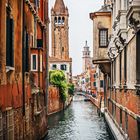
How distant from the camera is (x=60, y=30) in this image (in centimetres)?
10900

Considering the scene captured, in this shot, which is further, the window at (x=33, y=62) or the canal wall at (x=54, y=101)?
the canal wall at (x=54, y=101)

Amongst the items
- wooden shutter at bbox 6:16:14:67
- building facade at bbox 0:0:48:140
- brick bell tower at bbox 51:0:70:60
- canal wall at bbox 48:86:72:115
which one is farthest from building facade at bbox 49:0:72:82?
wooden shutter at bbox 6:16:14:67

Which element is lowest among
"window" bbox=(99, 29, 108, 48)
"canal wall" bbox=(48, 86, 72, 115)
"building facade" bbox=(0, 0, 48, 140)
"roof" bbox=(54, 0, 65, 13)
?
"canal wall" bbox=(48, 86, 72, 115)

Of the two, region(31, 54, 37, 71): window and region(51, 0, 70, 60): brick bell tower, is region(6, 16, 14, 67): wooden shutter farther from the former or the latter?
region(51, 0, 70, 60): brick bell tower

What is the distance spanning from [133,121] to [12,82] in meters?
4.40

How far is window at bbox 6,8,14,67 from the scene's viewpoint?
14516 mm

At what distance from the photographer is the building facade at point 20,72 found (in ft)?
44.6

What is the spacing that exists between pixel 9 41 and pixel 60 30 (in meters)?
94.5

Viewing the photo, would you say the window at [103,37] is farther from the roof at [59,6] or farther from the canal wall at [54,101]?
the roof at [59,6]

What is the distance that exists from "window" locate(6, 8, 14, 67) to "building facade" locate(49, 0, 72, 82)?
292 ft

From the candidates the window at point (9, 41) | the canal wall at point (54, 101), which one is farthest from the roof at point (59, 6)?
the window at point (9, 41)

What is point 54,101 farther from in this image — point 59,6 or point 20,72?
point 59,6

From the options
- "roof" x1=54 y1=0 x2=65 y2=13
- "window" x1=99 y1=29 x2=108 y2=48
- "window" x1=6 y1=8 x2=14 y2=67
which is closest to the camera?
"window" x1=6 y1=8 x2=14 y2=67

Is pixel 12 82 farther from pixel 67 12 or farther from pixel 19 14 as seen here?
pixel 67 12
